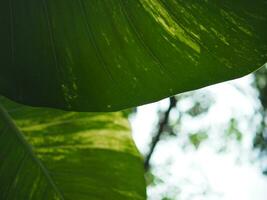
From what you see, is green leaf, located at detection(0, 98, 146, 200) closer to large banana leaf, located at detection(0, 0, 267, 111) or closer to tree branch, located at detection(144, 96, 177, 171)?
large banana leaf, located at detection(0, 0, 267, 111)

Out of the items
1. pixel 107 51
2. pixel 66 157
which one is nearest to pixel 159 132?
pixel 66 157

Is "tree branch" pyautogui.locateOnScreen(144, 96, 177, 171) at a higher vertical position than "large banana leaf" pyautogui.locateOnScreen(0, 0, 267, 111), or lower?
lower

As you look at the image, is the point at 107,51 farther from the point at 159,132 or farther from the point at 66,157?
the point at 159,132

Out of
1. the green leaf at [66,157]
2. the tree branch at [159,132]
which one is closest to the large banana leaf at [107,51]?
the green leaf at [66,157]

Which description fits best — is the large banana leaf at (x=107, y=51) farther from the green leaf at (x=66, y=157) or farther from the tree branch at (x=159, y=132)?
the tree branch at (x=159, y=132)

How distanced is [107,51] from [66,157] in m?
0.56

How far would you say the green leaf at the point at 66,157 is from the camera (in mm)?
1148

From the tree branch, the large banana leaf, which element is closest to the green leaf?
the large banana leaf

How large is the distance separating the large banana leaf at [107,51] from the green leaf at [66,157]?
480mm

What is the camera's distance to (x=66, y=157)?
1.20 metres

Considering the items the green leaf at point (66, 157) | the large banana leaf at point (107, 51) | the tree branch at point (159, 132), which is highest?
the large banana leaf at point (107, 51)

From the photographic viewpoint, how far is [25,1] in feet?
2.31

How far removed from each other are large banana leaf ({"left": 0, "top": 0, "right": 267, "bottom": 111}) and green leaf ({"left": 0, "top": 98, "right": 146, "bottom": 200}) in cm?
48

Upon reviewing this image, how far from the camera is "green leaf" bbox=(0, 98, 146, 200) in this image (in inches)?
45.2
